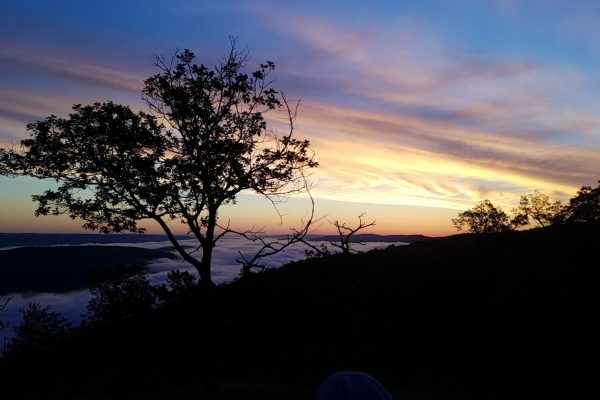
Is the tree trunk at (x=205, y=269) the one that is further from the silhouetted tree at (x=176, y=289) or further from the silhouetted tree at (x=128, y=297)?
the silhouetted tree at (x=128, y=297)

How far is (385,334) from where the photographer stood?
43.0 metres

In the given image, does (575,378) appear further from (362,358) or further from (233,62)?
(233,62)

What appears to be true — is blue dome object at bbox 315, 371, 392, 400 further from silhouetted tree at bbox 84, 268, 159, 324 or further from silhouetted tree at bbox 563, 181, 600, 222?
silhouetted tree at bbox 563, 181, 600, 222

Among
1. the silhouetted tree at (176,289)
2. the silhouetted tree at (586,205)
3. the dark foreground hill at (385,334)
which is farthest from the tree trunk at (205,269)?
the silhouetted tree at (586,205)

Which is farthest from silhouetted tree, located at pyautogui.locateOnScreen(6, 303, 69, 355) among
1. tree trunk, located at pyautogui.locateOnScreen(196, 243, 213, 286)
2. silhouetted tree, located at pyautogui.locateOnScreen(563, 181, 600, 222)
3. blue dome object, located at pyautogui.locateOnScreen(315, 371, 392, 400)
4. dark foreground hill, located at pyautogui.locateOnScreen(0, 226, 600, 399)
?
silhouetted tree, located at pyautogui.locateOnScreen(563, 181, 600, 222)

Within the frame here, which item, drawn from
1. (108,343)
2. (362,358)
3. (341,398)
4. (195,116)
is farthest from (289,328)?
(341,398)

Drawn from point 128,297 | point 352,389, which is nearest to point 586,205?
point 128,297

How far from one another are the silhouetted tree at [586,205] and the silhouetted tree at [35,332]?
8593 centimetres

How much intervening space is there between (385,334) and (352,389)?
37.6 metres

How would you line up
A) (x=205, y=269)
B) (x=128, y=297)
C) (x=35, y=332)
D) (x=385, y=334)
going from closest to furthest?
(x=205, y=269), (x=128, y=297), (x=385, y=334), (x=35, y=332)

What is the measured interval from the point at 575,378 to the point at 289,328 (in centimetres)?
3092

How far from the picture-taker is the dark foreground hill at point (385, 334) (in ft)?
88.6

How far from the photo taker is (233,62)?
20828 millimetres

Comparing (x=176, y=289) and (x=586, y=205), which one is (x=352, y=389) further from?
(x=586, y=205)
